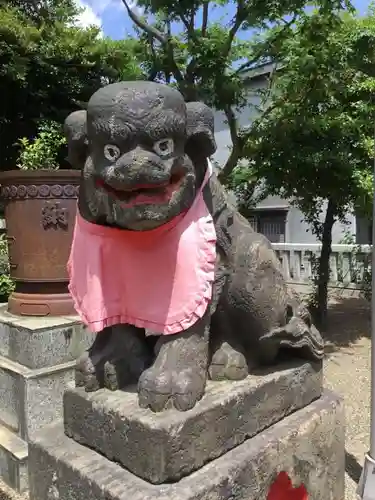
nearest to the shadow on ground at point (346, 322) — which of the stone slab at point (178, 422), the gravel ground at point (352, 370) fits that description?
the gravel ground at point (352, 370)

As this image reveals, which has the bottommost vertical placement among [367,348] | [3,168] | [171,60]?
[367,348]

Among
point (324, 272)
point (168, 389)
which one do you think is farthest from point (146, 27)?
point (168, 389)

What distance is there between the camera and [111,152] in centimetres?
110

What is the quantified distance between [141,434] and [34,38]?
517 centimetres

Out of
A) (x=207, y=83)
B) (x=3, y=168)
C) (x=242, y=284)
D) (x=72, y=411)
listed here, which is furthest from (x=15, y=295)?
(x=3, y=168)

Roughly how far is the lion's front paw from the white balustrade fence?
4795mm

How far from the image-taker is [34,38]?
5.30 metres

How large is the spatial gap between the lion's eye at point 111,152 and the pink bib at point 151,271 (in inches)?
8.9

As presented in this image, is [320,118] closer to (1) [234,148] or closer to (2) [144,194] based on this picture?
(1) [234,148]

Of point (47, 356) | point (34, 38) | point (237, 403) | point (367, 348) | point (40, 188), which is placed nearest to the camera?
point (237, 403)

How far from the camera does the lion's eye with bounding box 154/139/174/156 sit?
3.60 feet

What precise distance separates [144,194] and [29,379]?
1.41 meters

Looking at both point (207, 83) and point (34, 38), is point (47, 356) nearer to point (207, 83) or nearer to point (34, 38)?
point (207, 83)

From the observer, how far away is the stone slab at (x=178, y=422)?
3.78 ft
